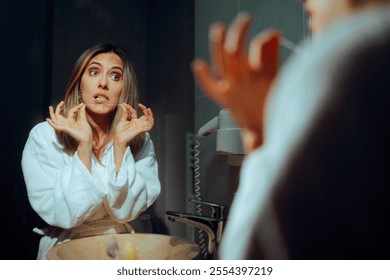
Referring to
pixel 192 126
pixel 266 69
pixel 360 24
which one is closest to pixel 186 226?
pixel 192 126

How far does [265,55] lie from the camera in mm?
652

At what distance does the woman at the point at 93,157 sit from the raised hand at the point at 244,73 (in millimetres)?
340

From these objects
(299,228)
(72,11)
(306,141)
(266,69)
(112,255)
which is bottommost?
(112,255)

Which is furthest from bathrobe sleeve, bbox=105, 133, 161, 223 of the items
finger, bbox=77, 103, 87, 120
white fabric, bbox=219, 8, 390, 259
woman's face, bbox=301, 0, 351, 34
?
woman's face, bbox=301, 0, 351, 34

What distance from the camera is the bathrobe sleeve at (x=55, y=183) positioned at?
0.89m

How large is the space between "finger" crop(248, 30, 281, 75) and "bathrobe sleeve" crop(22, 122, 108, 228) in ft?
1.58

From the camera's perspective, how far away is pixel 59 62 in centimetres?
93

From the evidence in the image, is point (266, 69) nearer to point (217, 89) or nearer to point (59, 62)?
point (217, 89)

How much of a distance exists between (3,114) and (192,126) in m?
0.46

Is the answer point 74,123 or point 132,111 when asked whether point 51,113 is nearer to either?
point 74,123

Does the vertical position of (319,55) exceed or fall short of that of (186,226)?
it exceeds it

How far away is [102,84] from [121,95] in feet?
0.18

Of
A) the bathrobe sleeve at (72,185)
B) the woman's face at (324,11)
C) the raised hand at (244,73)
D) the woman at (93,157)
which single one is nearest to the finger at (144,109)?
the woman at (93,157)

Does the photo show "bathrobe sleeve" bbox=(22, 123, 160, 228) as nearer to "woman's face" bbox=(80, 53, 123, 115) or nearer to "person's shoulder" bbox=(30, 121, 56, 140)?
"person's shoulder" bbox=(30, 121, 56, 140)
